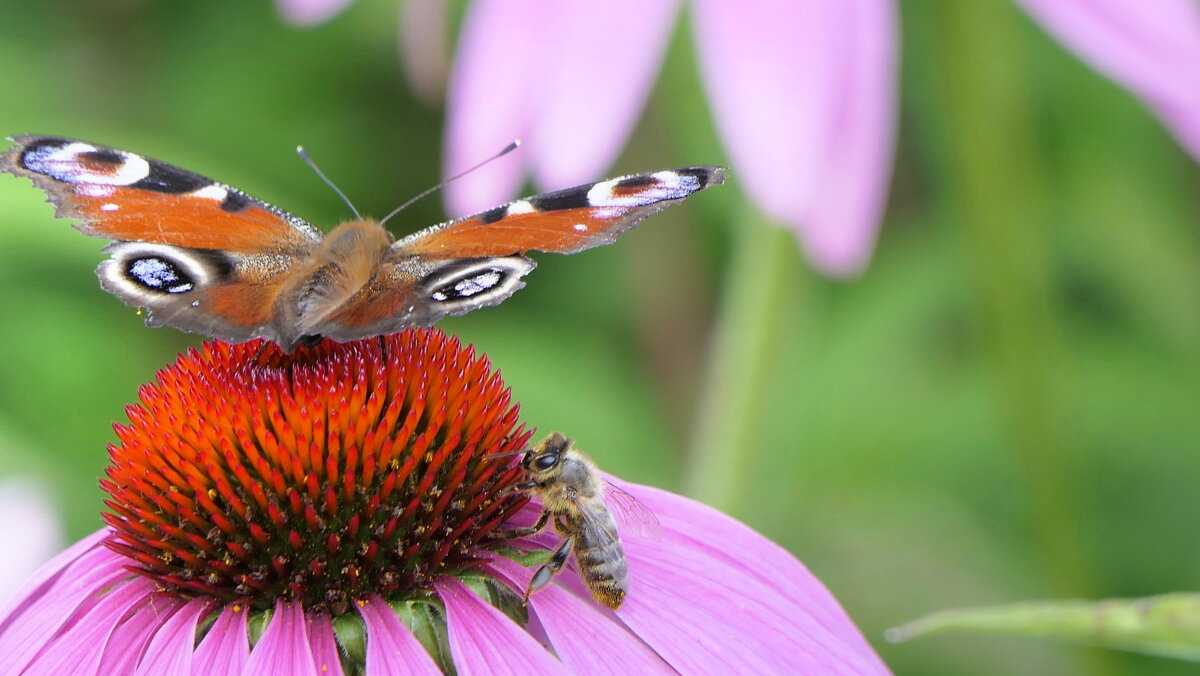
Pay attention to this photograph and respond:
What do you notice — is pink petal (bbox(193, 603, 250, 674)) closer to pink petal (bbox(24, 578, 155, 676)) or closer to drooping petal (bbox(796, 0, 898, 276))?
pink petal (bbox(24, 578, 155, 676))

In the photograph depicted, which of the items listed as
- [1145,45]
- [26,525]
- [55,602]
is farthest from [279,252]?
[1145,45]

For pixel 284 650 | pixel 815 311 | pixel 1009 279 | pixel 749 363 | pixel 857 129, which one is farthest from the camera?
pixel 815 311

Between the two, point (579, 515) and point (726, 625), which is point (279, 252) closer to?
point (579, 515)

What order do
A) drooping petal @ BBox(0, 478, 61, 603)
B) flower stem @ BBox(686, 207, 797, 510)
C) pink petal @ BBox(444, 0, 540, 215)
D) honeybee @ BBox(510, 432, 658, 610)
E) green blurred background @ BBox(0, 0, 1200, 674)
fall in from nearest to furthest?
1. honeybee @ BBox(510, 432, 658, 610)
2. pink petal @ BBox(444, 0, 540, 215)
3. flower stem @ BBox(686, 207, 797, 510)
4. drooping petal @ BBox(0, 478, 61, 603)
5. green blurred background @ BBox(0, 0, 1200, 674)

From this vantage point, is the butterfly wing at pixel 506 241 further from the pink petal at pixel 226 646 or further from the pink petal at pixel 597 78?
the pink petal at pixel 226 646

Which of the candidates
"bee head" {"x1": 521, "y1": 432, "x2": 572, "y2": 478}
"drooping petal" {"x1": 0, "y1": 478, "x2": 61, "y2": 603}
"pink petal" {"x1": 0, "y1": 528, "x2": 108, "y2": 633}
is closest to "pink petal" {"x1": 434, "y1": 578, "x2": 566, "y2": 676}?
"bee head" {"x1": 521, "y1": 432, "x2": 572, "y2": 478}

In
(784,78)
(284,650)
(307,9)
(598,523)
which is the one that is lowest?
(284,650)
